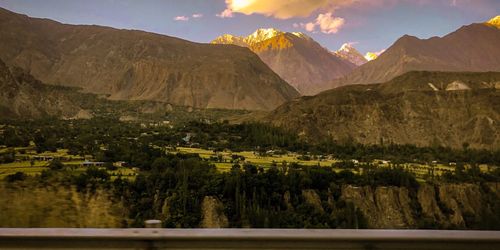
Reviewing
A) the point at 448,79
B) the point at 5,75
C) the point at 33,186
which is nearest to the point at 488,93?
the point at 448,79

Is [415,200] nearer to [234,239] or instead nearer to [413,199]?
[413,199]

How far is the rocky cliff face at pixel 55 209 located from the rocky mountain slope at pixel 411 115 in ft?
A: 240

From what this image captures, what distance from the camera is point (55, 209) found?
5156 millimetres

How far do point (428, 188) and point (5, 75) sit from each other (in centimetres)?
10021

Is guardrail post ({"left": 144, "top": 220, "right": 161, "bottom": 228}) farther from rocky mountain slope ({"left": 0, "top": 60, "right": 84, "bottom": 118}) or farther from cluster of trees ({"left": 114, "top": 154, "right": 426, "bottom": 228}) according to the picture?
rocky mountain slope ({"left": 0, "top": 60, "right": 84, "bottom": 118})

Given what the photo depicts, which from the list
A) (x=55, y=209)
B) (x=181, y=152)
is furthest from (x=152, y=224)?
(x=181, y=152)

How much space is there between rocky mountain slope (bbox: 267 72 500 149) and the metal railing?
72933 millimetres

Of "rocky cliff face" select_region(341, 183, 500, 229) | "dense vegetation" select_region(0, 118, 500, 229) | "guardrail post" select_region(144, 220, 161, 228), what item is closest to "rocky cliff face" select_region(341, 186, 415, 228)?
"rocky cliff face" select_region(341, 183, 500, 229)

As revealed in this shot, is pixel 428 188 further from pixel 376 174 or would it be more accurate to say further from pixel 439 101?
pixel 439 101

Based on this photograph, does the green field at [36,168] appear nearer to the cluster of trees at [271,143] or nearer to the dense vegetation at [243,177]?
the dense vegetation at [243,177]

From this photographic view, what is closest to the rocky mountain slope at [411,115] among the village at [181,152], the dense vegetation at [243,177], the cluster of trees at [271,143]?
the cluster of trees at [271,143]

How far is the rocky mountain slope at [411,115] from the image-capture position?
74312 mm

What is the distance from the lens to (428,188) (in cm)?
3516

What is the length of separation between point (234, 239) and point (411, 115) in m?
83.1
